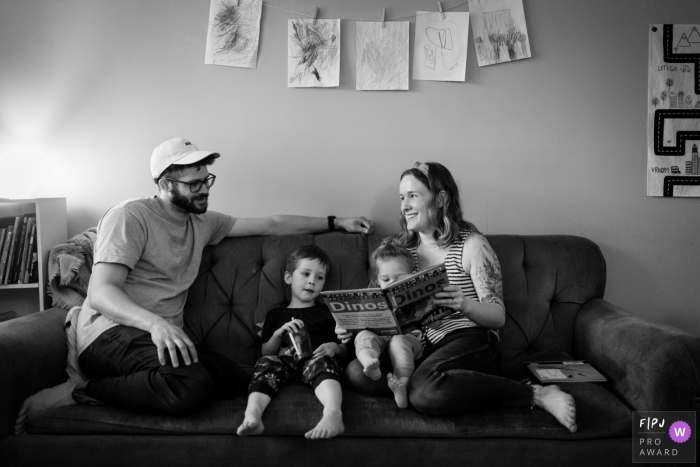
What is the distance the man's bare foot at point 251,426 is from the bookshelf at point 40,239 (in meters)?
1.22

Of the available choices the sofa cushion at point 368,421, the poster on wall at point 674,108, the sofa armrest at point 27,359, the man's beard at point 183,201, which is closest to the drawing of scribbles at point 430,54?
the poster on wall at point 674,108

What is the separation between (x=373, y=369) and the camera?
1.71 metres

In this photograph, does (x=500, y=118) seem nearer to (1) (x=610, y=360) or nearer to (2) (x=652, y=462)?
(1) (x=610, y=360)

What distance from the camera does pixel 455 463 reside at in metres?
1.62

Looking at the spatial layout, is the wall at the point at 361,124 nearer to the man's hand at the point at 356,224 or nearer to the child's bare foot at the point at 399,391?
the man's hand at the point at 356,224

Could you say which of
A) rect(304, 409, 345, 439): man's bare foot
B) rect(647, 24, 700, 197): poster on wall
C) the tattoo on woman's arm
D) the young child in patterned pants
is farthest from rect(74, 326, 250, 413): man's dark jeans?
rect(647, 24, 700, 197): poster on wall

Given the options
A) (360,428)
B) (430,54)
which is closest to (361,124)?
(430,54)

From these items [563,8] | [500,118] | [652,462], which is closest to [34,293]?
[500,118]

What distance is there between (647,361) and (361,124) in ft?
5.05

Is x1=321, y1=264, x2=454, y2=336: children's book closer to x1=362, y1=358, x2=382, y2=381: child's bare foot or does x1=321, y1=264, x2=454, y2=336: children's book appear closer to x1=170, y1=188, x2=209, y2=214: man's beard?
x1=362, y1=358, x2=382, y2=381: child's bare foot

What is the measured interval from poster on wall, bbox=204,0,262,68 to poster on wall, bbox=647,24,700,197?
1834 mm

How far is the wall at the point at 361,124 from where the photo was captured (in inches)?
102

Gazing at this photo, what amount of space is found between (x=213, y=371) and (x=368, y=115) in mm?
1375

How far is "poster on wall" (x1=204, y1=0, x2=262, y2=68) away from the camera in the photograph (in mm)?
2574
